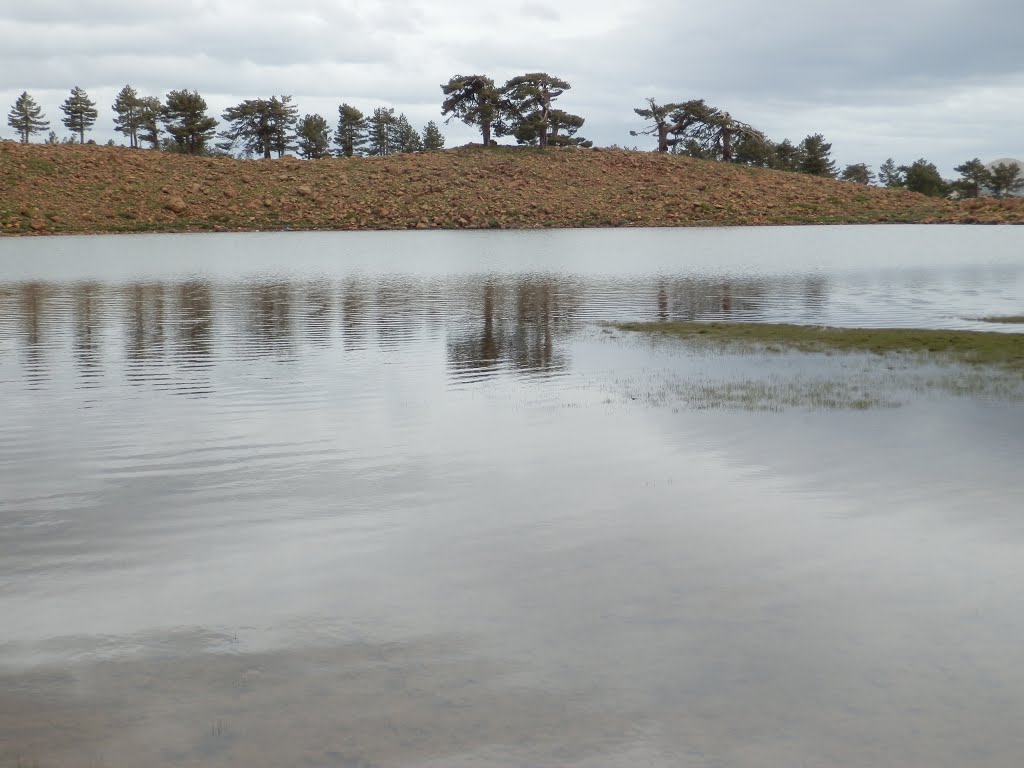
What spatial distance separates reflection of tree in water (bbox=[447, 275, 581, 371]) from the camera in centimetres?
2352

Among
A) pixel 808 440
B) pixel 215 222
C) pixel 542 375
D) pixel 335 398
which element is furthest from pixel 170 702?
pixel 215 222

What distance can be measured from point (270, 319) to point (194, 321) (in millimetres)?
2186

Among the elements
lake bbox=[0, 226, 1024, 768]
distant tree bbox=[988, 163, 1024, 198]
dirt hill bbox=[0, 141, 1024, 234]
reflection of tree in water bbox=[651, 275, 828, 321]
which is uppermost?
distant tree bbox=[988, 163, 1024, 198]

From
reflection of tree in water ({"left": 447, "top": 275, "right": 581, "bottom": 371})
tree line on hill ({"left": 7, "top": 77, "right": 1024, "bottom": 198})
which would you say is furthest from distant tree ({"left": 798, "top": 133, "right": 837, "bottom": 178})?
reflection of tree in water ({"left": 447, "top": 275, "right": 581, "bottom": 371})

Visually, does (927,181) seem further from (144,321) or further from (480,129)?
(144,321)

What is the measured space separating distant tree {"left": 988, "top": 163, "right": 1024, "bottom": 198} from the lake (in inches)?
5746

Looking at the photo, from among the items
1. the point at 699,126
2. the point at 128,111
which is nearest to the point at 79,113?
the point at 128,111

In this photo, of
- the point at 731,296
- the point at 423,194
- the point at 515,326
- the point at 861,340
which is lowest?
the point at 861,340

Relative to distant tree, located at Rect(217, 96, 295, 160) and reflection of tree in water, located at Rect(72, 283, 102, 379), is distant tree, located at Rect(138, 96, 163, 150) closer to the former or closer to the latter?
distant tree, located at Rect(217, 96, 295, 160)

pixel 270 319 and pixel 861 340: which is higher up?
pixel 270 319

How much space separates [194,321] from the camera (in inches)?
1238

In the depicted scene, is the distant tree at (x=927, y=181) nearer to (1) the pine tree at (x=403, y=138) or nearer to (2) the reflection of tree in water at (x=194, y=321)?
(1) the pine tree at (x=403, y=138)

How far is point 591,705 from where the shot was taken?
22.7 feet

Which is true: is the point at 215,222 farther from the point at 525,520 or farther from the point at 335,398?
the point at 525,520
